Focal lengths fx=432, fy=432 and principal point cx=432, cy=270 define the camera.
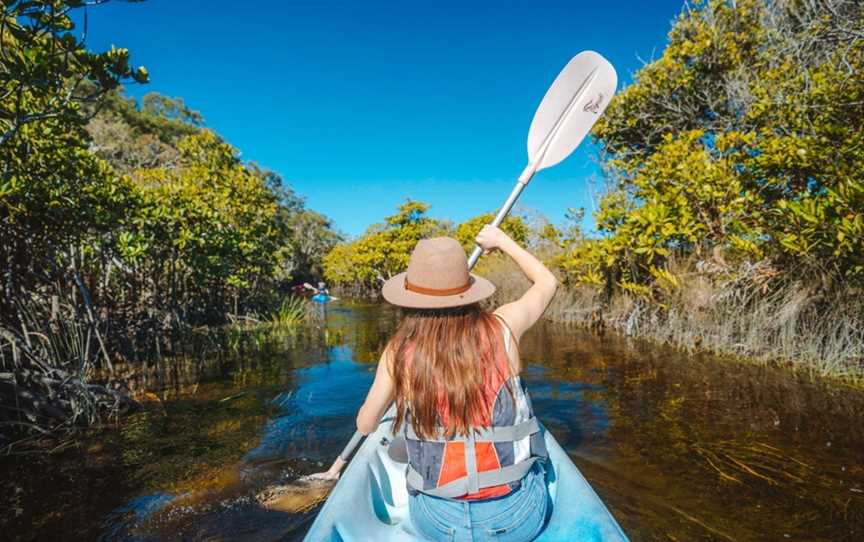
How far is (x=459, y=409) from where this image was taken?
5.36 ft

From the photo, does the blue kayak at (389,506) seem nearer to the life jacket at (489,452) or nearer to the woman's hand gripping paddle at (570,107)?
the life jacket at (489,452)

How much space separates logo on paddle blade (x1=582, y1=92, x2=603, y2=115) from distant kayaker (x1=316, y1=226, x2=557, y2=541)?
8.26 feet

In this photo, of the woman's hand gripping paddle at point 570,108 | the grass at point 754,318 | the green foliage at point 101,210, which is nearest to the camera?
the green foliage at point 101,210

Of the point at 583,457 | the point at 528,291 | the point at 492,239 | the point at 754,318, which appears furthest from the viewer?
the point at 754,318

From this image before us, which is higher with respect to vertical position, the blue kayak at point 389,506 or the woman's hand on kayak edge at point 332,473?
the blue kayak at point 389,506

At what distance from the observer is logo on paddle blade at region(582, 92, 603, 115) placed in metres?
3.60

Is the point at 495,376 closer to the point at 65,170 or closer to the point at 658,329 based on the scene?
the point at 65,170

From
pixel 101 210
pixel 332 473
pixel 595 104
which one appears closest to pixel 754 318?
pixel 595 104

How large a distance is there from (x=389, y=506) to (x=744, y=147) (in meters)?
7.11

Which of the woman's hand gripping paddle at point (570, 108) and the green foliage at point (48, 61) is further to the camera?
the woman's hand gripping paddle at point (570, 108)

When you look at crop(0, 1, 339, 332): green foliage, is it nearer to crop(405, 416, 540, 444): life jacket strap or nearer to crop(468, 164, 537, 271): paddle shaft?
crop(468, 164, 537, 271): paddle shaft

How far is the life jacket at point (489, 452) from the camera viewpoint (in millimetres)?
1622

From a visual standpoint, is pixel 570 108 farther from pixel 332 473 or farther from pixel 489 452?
pixel 332 473

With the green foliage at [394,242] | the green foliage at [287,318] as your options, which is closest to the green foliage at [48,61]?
the green foliage at [287,318]
